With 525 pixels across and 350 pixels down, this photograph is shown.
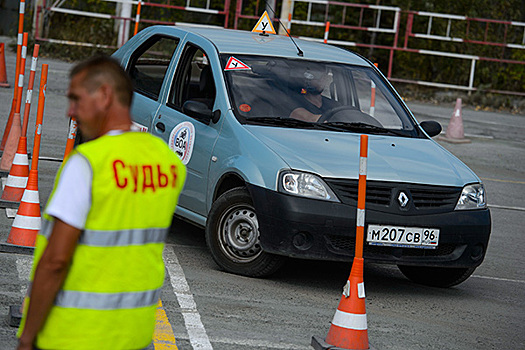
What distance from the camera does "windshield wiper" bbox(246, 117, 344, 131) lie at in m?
7.20

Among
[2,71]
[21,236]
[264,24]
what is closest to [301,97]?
[21,236]

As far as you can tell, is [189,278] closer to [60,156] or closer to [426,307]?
[426,307]

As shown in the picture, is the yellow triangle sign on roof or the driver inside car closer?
the driver inside car

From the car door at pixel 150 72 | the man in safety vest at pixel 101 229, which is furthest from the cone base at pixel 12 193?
the man in safety vest at pixel 101 229

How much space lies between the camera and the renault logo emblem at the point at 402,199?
6578mm

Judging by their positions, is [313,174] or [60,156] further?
[60,156]

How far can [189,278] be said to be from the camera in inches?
262

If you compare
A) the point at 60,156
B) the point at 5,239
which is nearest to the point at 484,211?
the point at 5,239

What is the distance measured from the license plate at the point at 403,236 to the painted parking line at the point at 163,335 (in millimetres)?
1585

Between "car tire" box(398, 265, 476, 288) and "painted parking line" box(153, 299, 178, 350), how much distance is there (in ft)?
8.09

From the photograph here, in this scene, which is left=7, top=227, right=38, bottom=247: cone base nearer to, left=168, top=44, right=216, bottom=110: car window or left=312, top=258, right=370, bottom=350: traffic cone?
left=168, top=44, right=216, bottom=110: car window

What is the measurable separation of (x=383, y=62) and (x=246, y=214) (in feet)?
65.7

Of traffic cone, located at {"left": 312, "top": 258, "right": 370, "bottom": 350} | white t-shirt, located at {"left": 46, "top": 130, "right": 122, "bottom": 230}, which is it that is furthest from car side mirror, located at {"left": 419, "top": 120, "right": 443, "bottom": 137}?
white t-shirt, located at {"left": 46, "top": 130, "right": 122, "bottom": 230}

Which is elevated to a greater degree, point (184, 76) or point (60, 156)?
point (184, 76)
